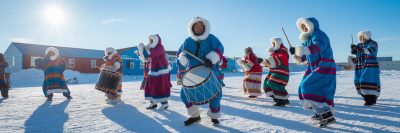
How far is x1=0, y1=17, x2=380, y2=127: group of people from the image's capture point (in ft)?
15.3

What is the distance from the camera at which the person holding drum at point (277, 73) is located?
7.23m

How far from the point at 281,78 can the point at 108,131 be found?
455 cm

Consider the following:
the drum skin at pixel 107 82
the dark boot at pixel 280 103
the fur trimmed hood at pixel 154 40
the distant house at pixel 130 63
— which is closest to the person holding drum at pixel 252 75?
the dark boot at pixel 280 103

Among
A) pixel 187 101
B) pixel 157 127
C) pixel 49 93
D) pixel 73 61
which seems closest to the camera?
pixel 157 127

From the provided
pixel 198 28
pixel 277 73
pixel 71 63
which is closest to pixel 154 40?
pixel 198 28

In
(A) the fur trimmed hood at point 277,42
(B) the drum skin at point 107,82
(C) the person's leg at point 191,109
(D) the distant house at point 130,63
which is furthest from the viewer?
(D) the distant house at point 130,63

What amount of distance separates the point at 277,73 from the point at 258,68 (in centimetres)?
154

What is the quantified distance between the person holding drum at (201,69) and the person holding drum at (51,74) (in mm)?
5011

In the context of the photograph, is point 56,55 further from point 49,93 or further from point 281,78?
point 281,78

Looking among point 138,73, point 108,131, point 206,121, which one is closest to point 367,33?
point 206,121

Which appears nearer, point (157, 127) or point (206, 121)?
point (157, 127)

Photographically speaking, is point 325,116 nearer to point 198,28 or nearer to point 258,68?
point 198,28

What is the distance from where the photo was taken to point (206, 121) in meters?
5.36

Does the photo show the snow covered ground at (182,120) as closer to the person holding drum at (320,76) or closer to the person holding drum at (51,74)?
the person holding drum at (320,76)
